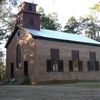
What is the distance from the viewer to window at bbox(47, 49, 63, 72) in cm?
3703

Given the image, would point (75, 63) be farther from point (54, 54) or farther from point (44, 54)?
point (44, 54)

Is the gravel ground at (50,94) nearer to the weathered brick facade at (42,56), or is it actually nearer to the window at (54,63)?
the weathered brick facade at (42,56)

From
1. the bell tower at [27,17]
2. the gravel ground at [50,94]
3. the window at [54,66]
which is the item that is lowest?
the gravel ground at [50,94]

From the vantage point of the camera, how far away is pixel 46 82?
1430 inches

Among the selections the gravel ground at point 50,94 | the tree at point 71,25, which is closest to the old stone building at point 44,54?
the gravel ground at point 50,94

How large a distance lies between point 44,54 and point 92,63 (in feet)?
30.9

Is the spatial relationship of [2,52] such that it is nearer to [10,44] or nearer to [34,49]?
[10,44]

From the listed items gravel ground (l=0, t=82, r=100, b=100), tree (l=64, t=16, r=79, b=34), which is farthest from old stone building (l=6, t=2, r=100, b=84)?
tree (l=64, t=16, r=79, b=34)

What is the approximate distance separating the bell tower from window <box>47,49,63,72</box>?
16.2ft

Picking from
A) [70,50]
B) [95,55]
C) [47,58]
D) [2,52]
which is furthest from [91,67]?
[2,52]

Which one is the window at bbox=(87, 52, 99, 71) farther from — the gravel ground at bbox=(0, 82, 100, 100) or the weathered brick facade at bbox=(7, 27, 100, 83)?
the gravel ground at bbox=(0, 82, 100, 100)

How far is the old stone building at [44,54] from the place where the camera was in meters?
36.2

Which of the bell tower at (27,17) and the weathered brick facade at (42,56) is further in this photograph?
the bell tower at (27,17)

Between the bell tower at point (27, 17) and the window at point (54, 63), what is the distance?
16.2 ft
